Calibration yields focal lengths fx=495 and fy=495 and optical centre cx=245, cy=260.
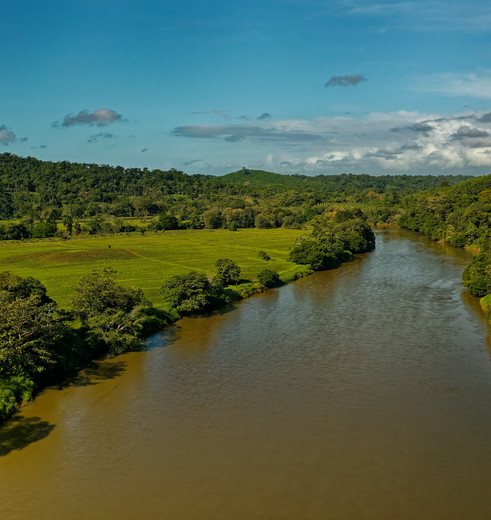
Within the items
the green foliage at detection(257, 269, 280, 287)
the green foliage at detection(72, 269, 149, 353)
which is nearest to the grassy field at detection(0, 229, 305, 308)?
the green foliage at detection(257, 269, 280, 287)

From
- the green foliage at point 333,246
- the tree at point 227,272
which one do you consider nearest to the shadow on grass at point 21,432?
the tree at point 227,272

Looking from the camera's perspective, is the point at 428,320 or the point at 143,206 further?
the point at 143,206

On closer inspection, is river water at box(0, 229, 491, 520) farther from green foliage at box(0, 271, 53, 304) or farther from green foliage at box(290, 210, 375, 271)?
green foliage at box(290, 210, 375, 271)

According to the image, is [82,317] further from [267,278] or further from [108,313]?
[267,278]

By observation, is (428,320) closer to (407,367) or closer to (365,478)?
(407,367)

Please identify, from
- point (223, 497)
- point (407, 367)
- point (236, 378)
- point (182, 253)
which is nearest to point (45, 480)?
point (223, 497)

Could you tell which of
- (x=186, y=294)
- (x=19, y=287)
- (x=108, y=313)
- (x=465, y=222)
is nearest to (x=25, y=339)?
(x=108, y=313)
